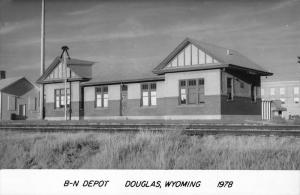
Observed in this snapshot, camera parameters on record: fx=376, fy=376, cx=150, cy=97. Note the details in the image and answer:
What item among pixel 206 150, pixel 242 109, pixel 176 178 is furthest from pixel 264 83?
pixel 176 178

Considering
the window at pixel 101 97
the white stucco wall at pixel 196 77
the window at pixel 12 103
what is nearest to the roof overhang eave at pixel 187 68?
the white stucco wall at pixel 196 77

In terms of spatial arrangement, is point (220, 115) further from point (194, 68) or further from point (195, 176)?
point (195, 176)

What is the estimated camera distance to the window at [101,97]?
110 ft

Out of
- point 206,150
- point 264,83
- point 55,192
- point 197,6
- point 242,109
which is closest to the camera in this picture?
point 55,192

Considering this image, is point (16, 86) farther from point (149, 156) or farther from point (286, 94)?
point (149, 156)

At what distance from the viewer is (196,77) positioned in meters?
27.9

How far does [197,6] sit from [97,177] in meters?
4.09

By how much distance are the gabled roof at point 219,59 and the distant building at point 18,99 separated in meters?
22.9

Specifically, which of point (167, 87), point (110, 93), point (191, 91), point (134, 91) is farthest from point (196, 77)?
point (110, 93)

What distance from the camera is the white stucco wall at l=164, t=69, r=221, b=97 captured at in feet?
88.7

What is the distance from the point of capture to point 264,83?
5753cm

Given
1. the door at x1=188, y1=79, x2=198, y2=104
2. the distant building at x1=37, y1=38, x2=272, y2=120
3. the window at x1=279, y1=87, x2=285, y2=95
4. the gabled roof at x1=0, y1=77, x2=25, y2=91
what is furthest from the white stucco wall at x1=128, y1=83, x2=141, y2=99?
the window at x1=279, y1=87, x2=285, y2=95

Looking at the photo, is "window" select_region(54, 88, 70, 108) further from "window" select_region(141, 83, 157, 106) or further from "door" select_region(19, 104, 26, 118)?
"door" select_region(19, 104, 26, 118)

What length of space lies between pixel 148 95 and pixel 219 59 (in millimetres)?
7240
